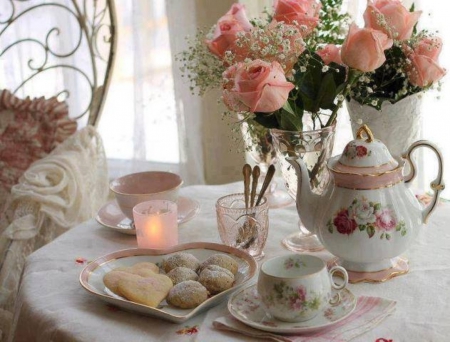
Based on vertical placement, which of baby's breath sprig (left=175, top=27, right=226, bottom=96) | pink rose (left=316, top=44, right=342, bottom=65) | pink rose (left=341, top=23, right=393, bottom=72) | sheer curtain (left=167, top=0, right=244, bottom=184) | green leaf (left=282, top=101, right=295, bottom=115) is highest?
pink rose (left=341, top=23, right=393, bottom=72)

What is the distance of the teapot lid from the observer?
1.11 metres

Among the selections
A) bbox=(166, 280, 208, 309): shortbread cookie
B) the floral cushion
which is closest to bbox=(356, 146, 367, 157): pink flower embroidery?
bbox=(166, 280, 208, 309): shortbread cookie

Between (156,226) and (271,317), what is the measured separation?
36 centimetres

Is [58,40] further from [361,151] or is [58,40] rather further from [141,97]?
[361,151]

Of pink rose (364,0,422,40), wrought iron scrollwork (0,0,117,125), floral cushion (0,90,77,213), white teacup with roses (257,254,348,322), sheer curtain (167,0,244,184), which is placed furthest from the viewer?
wrought iron scrollwork (0,0,117,125)

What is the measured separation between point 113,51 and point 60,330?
4.02ft

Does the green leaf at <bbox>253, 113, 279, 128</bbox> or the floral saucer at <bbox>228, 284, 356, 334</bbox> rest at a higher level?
the green leaf at <bbox>253, 113, 279, 128</bbox>

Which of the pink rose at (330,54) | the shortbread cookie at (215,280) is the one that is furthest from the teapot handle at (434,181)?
the shortbread cookie at (215,280)

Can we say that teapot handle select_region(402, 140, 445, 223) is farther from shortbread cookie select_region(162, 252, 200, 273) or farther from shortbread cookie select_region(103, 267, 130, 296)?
shortbread cookie select_region(103, 267, 130, 296)

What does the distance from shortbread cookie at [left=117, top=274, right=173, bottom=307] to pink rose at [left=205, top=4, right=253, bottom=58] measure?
1.46ft

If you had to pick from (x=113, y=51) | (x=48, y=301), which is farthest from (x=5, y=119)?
(x=48, y=301)

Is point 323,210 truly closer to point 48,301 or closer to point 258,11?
point 48,301

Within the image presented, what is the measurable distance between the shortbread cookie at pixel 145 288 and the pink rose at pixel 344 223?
27 cm

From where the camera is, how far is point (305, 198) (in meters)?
1.19
